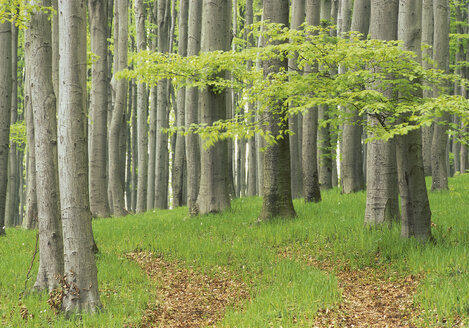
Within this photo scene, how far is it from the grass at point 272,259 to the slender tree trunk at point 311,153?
711mm

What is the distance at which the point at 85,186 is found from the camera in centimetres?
495

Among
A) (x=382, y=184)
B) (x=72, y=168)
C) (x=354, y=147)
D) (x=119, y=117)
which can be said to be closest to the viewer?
(x=72, y=168)

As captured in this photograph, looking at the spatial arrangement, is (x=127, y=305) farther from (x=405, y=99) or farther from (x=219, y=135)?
(x=405, y=99)

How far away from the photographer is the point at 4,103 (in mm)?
9500

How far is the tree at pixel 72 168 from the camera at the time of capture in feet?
15.7

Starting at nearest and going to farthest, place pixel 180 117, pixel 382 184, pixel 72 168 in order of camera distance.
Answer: pixel 72 168
pixel 382 184
pixel 180 117

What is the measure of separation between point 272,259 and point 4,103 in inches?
281

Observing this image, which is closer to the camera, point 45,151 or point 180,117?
point 45,151

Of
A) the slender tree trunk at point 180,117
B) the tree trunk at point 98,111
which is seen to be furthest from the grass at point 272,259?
the slender tree trunk at point 180,117

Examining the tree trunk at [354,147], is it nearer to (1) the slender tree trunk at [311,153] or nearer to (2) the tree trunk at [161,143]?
(1) the slender tree trunk at [311,153]

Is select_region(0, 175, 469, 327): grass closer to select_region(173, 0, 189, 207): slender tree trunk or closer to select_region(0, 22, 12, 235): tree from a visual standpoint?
select_region(0, 22, 12, 235): tree

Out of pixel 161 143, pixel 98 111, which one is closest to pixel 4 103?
pixel 98 111

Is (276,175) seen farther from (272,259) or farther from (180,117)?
(180,117)

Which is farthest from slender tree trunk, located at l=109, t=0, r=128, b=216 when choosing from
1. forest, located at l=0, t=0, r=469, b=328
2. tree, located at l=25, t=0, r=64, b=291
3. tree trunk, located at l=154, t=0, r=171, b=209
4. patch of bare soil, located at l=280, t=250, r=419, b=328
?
patch of bare soil, located at l=280, t=250, r=419, b=328
